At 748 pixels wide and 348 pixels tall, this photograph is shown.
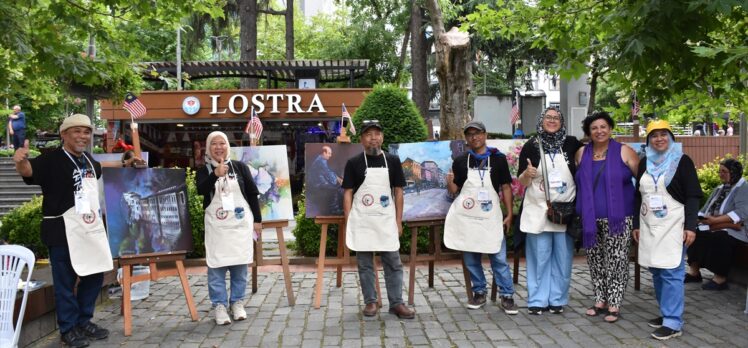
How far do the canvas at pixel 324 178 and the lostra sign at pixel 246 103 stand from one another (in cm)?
995

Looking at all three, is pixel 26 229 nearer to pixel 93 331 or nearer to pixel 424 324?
pixel 93 331

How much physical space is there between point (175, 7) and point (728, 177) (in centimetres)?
582

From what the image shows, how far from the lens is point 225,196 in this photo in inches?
196

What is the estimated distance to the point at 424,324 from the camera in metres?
4.93

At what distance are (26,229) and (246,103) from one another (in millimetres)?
8566

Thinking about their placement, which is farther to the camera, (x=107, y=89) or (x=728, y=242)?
(x=107, y=89)

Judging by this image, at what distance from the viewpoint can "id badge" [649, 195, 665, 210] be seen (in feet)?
14.8

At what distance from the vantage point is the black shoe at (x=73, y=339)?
14.5 ft

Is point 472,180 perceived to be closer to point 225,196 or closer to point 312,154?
point 312,154

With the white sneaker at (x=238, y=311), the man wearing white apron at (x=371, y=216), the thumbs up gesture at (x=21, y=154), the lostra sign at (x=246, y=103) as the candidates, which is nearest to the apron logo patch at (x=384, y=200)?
the man wearing white apron at (x=371, y=216)

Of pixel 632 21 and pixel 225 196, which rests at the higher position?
pixel 632 21

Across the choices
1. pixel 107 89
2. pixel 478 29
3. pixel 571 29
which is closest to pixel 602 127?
pixel 571 29

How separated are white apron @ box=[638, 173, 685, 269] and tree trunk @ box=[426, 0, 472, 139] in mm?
3987

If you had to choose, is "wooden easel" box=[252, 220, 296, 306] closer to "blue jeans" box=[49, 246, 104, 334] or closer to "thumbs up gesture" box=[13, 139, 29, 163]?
"blue jeans" box=[49, 246, 104, 334]
